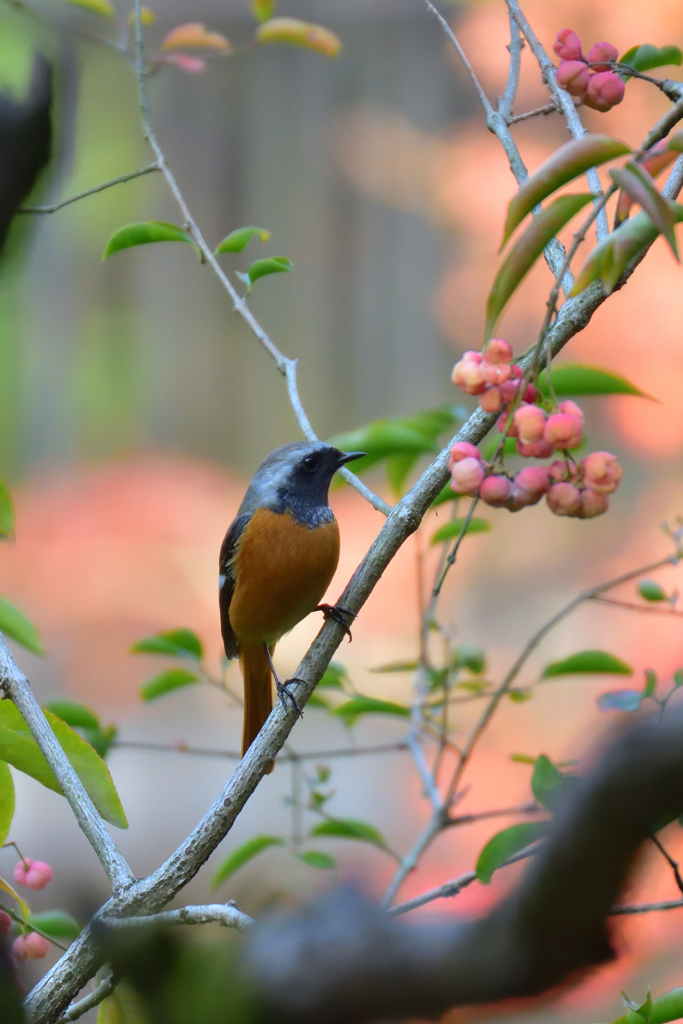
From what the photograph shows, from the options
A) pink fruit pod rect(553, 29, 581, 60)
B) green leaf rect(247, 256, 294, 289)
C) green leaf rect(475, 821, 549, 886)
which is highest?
pink fruit pod rect(553, 29, 581, 60)

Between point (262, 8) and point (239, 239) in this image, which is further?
point (262, 8)

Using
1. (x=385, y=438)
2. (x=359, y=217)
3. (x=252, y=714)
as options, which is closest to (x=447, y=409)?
(x=385, y=438)

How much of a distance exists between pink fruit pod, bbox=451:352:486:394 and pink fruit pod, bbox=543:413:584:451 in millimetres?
57

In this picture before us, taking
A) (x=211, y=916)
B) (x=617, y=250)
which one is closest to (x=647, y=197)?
(x=617, y=250)

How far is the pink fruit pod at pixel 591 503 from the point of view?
2.11 feet

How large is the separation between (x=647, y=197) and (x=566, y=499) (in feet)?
0.79

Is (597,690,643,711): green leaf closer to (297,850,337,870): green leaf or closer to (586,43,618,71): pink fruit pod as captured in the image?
(297,850,337,870): green leaf

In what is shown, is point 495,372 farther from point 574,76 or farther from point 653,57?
point 653,57

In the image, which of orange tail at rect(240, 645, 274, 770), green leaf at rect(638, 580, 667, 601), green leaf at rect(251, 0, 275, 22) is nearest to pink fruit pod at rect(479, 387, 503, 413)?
green leaf at rect(638, 580, 667, 601)

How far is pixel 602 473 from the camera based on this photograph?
2.13 feet

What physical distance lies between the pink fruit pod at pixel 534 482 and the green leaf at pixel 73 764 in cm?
42

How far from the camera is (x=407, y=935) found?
0.27 metres

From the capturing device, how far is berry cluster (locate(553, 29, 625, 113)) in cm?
91

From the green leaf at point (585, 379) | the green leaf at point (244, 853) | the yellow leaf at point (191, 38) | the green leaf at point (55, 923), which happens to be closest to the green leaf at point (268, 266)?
the green leaf at point (585, 379)
